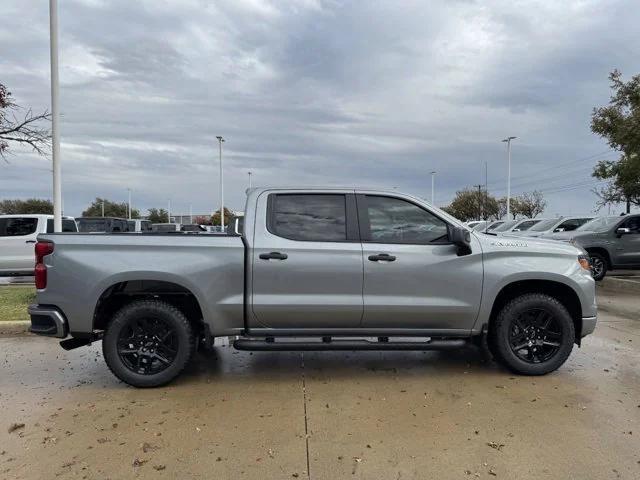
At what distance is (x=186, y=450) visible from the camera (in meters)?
3.65

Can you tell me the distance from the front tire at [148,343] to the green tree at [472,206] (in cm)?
6417

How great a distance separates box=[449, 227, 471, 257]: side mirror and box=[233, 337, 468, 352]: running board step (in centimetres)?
90

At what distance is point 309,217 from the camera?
5.11m

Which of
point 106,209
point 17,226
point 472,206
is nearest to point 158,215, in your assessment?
point 106,209

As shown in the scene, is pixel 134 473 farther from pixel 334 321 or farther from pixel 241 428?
pixel 334 321

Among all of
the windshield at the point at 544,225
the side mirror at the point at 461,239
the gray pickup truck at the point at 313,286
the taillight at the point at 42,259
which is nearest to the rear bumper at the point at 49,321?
the gray pickup truck at the point at 313,286

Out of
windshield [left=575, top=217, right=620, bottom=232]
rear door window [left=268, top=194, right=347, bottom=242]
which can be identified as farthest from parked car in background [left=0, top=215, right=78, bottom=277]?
windshield [left=575, top=217, right=620, bottom=232]

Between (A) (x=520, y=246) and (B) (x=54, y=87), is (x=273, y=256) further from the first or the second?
(B) (x=54, y=87)

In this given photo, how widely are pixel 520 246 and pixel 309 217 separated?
2.11 m

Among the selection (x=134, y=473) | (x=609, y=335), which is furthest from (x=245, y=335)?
(x=609, y=335)

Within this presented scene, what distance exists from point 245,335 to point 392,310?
1434mm

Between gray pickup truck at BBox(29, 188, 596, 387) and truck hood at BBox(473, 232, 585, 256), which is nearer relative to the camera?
gray pickup truck at BBox(29, 188, 596, 387)

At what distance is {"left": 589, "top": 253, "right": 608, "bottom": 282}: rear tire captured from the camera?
42.6 ft

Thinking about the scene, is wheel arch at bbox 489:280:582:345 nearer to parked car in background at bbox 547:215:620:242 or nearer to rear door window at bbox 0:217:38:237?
parked car in background at bbox 547:215:620:242
